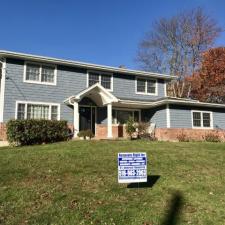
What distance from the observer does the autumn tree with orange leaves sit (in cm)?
3351

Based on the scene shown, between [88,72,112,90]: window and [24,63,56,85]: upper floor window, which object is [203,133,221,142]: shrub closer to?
[88,72,112,90]: window

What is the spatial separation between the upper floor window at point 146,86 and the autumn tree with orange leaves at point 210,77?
1306cm

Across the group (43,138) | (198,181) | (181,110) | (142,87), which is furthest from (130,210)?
(142,87)

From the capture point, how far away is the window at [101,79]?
20.0 m

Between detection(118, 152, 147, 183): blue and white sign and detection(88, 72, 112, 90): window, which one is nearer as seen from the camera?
detection(118, 152, 147, 183): blue and white sign

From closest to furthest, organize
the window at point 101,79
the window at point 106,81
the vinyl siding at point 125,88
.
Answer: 1. the window at point 101,79
2. the window at point 106,81
3. the vinyl siding at point 125,88

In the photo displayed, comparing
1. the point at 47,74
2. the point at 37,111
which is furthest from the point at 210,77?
the point at 37,111

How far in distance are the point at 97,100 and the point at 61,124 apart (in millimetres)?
3956

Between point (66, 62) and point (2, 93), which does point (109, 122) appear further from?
→ point (2, 93)

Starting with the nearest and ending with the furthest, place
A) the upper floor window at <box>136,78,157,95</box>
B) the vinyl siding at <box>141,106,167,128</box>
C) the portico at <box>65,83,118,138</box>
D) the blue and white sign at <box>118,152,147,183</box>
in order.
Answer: the blue and white sign at <box>118,152,147,183</box>, the portico at <box>65,83,118,138</box>, the vinyl siding at <box>141,106,167,128</box>, the upper floor window at <box>136,78,157,95</box>

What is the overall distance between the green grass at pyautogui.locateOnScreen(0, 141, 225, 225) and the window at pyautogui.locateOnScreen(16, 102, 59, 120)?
7.16m

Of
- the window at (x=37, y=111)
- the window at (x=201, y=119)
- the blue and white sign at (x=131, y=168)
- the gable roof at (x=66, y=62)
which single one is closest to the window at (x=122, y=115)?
the gable roof at (x=66, y=62)

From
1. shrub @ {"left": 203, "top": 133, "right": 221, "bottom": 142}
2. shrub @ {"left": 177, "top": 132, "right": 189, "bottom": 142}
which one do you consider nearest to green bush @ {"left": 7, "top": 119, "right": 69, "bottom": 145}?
shrub @ {"left": 177, "top": 132, "right": 189, "bottom": 142}

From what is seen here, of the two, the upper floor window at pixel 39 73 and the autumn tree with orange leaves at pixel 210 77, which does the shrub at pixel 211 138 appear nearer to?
the upper floor window at pixel 39 73
